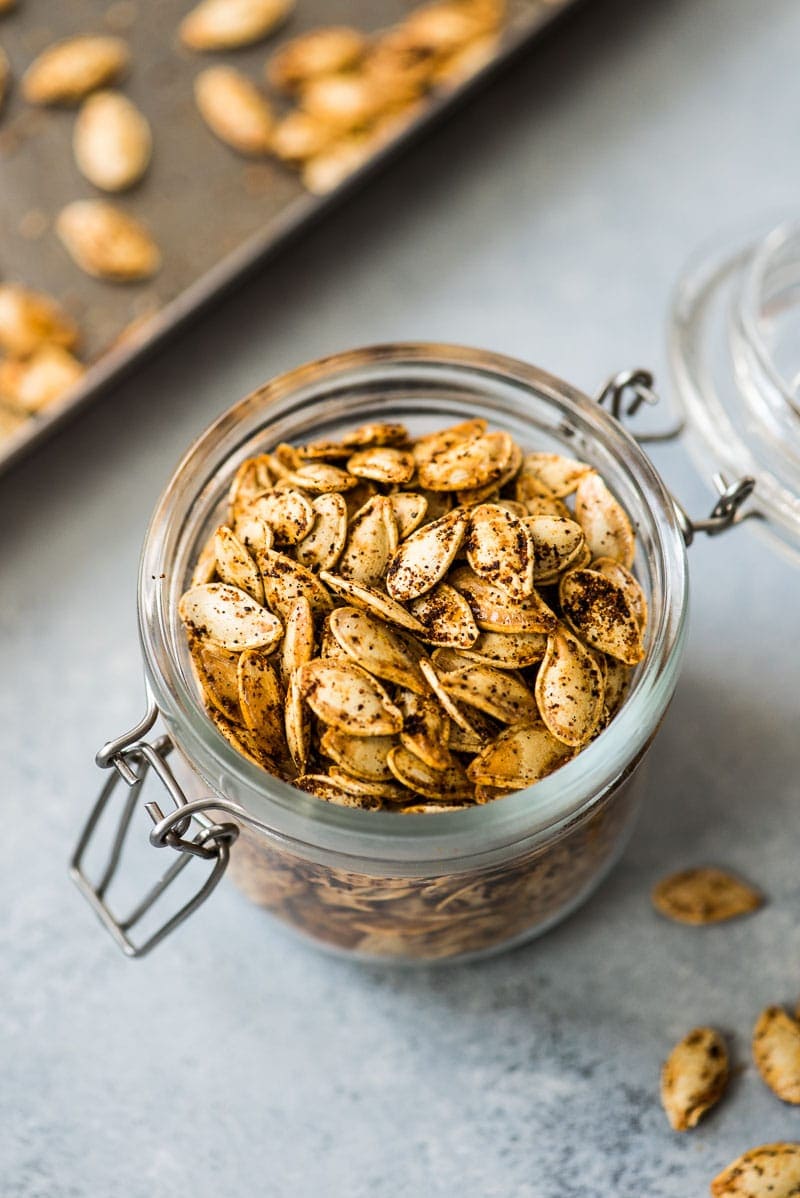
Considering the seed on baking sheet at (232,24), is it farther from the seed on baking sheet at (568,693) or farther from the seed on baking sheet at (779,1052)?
the seed on baking sheet at (779,1052)

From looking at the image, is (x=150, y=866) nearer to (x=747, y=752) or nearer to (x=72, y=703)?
(x=72, y=703)

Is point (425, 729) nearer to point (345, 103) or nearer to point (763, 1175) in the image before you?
point (763, 1175)

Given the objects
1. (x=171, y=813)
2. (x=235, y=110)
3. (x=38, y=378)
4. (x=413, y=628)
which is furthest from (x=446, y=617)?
(x=235, y=110)

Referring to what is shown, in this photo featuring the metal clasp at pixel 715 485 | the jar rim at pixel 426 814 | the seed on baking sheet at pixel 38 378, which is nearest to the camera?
the jar rim at pixel 426 814

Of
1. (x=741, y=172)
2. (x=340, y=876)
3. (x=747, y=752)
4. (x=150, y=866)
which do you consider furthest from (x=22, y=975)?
(x=741, y=172)

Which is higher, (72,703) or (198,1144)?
(72,703)

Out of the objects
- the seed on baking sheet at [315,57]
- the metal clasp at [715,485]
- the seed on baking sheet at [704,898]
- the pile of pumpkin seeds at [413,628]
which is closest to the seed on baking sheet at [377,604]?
the pile of pumpkin seeds at [413,628]
